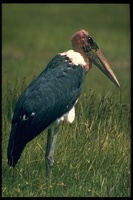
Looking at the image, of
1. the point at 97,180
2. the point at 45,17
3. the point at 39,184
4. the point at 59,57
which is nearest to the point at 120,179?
the point at 97,180

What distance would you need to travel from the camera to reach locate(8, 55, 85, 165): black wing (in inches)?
324

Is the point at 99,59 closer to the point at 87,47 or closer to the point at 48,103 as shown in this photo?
the point at 87,47

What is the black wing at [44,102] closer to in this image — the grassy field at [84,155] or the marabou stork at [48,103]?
the marabou stork at [48,103]

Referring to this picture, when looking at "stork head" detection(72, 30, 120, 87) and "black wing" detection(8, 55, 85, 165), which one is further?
"stork head" detection(72, 30, 120, 87)

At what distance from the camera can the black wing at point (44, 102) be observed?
27.0 feet

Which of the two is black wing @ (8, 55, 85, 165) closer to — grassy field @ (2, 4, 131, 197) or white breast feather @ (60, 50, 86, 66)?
white breast feather @ (60, 50, 86, 66)

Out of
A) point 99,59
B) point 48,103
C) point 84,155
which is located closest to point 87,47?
point 99,59

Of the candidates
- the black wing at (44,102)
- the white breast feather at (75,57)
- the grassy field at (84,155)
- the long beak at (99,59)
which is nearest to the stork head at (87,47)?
the long beak at (99,59)

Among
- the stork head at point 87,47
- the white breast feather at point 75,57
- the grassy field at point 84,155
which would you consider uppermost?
the stork head at point 87,47

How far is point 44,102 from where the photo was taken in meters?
8.30

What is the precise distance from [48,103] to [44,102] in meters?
0.04

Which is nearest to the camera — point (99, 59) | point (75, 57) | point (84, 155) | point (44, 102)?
point (44, 102)

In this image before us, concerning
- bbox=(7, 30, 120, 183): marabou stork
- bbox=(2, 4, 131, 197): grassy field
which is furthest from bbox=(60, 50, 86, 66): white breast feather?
bbox=(2, 4, 131, 197): grassy field

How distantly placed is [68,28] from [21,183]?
18.7 m
